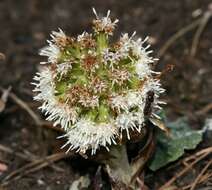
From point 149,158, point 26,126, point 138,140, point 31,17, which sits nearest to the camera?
point 138,140

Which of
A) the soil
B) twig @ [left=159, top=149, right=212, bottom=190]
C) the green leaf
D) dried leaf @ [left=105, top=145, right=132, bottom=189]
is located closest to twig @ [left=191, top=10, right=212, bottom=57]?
the soil

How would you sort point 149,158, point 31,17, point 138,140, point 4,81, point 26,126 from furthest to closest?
point 31,17 → point 4,81 → point 26,126 → point 149,158 → point 138,140

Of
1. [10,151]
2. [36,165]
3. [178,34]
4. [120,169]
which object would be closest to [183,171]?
[120,169]

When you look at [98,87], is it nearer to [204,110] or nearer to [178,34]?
[204,110]

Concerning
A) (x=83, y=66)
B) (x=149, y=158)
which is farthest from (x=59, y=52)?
(x=149, y=158)

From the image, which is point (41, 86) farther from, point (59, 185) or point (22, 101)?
point (22, 101)
